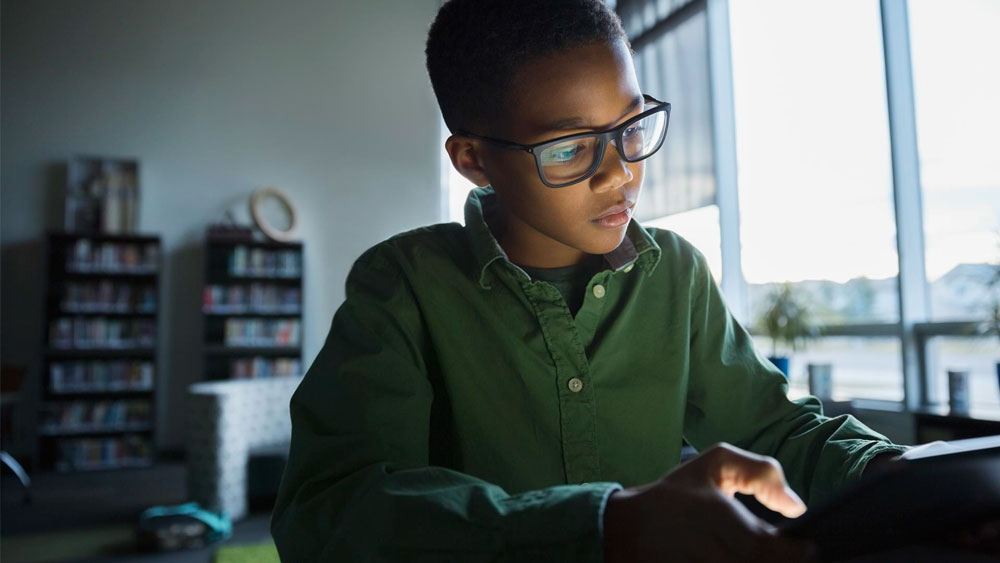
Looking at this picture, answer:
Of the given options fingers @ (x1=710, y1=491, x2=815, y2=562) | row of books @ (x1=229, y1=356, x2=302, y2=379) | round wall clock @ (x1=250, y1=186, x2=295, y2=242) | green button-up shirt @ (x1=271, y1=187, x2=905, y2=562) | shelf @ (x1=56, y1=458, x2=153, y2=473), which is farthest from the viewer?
round wall clock @ (x1=250, y1=186, x2=295, y2=242)

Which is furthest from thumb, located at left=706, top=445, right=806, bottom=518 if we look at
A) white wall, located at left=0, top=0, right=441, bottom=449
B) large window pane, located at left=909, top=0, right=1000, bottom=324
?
white wall, located at left=0, top=0, right=441, bottom=449

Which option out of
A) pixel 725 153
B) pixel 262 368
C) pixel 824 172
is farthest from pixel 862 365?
pixel 262 368

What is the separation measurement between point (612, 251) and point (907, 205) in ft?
10.8

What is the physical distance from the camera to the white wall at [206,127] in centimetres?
693

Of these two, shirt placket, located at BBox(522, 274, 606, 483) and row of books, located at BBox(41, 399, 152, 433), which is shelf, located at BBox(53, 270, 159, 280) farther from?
shirt placket, located at BBox(522, 274, 606, 483)

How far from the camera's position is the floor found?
358 centimetres

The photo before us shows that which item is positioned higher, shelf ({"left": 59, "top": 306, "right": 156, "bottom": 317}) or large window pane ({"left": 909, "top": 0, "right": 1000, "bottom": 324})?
large window pane ({"left": 909, "top": 0, "right": 1000, "bottom": 324})

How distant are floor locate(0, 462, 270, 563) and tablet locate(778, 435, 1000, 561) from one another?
11.9 feet

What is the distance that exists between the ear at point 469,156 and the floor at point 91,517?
3.19 meters

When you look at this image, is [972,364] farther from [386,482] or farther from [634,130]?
[386,482]

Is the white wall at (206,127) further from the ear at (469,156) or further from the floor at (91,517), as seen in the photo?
the ear at (469,156)

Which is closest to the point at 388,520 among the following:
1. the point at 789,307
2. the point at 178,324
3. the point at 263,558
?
the point at 263,558

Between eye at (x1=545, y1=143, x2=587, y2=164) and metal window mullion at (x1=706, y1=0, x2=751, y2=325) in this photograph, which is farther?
metal window mullion at (x1=706, y1=0, x2=751, y2=325)

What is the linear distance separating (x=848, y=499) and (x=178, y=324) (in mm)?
7601
